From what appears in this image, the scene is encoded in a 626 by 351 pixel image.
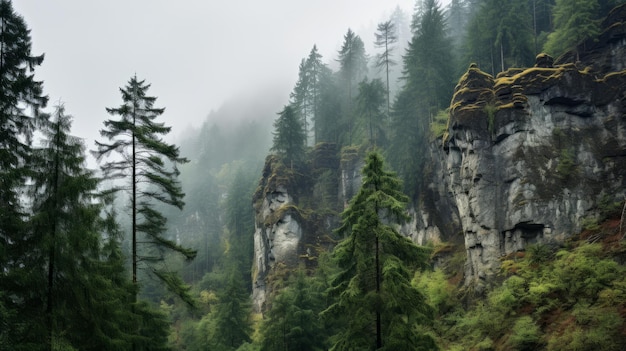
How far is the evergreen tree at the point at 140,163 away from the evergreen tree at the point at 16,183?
7.56 ft

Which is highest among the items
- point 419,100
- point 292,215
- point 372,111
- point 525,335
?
point 372,111

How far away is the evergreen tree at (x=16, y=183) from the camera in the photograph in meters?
8.76

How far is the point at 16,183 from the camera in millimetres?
9664

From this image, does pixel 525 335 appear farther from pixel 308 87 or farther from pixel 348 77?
pixel 308 87

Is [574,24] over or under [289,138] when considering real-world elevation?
over

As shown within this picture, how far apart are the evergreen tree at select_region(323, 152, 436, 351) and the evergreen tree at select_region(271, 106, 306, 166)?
3795cm

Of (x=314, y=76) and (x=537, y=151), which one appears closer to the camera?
(x=537, y=151)

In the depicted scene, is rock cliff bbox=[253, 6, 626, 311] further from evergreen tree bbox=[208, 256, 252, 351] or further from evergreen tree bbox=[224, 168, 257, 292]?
evergreen tree bbox=[224, 168, 257, 292]

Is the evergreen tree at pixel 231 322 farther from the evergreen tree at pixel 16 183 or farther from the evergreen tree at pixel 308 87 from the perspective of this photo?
the evergreen tree at pixel 308 87

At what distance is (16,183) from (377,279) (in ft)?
37.8

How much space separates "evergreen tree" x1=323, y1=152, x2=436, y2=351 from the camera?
1271cm

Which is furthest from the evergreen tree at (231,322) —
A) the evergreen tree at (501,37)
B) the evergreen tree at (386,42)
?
the evergreen tree at (501,37)

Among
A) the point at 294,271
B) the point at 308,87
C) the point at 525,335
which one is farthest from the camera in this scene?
the point at 308,87

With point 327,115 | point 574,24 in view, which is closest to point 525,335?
point 574,24
